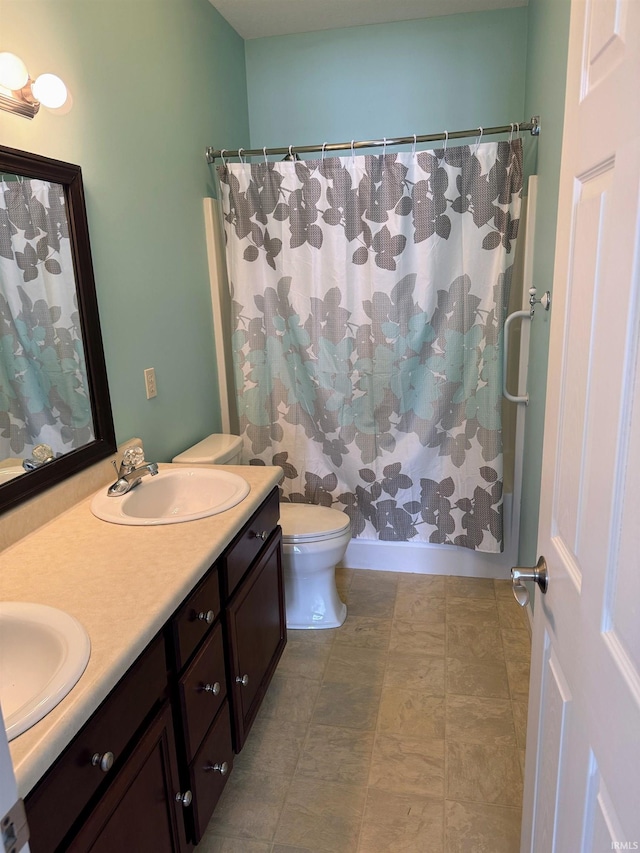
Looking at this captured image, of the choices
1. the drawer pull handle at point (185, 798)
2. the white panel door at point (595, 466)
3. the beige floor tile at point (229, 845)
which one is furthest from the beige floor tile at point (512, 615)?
the drawer pull handle at point (185, 798)

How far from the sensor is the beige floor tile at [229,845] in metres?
1.59

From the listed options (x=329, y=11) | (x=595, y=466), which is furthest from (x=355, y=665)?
(x=329, y=11)

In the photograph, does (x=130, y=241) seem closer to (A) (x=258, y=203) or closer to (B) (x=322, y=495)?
(A) (x=258, y=203)

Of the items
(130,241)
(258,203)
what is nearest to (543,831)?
(130,241)

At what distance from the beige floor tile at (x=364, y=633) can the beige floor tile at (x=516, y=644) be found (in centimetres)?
48

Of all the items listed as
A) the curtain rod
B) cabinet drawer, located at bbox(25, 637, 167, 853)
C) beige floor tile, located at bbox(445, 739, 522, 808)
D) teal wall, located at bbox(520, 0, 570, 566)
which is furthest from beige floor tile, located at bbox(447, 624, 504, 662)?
the curtain rod

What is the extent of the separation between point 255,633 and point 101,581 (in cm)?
70

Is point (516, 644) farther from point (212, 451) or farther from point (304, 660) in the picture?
point (212, 451)

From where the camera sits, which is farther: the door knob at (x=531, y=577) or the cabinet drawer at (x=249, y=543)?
the cabinet drawer at (x=249, y=543)

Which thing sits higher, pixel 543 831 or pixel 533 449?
pixel 533 449

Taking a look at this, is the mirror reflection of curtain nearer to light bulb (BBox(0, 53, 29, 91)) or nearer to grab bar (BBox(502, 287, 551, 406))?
light bulb (BBox(0, 53, 29, 91))

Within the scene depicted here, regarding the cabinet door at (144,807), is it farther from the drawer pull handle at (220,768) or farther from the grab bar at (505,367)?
the grab bar at (505,367)

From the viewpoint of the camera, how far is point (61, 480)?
1.65 metres

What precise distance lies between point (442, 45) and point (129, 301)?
2.01 m
